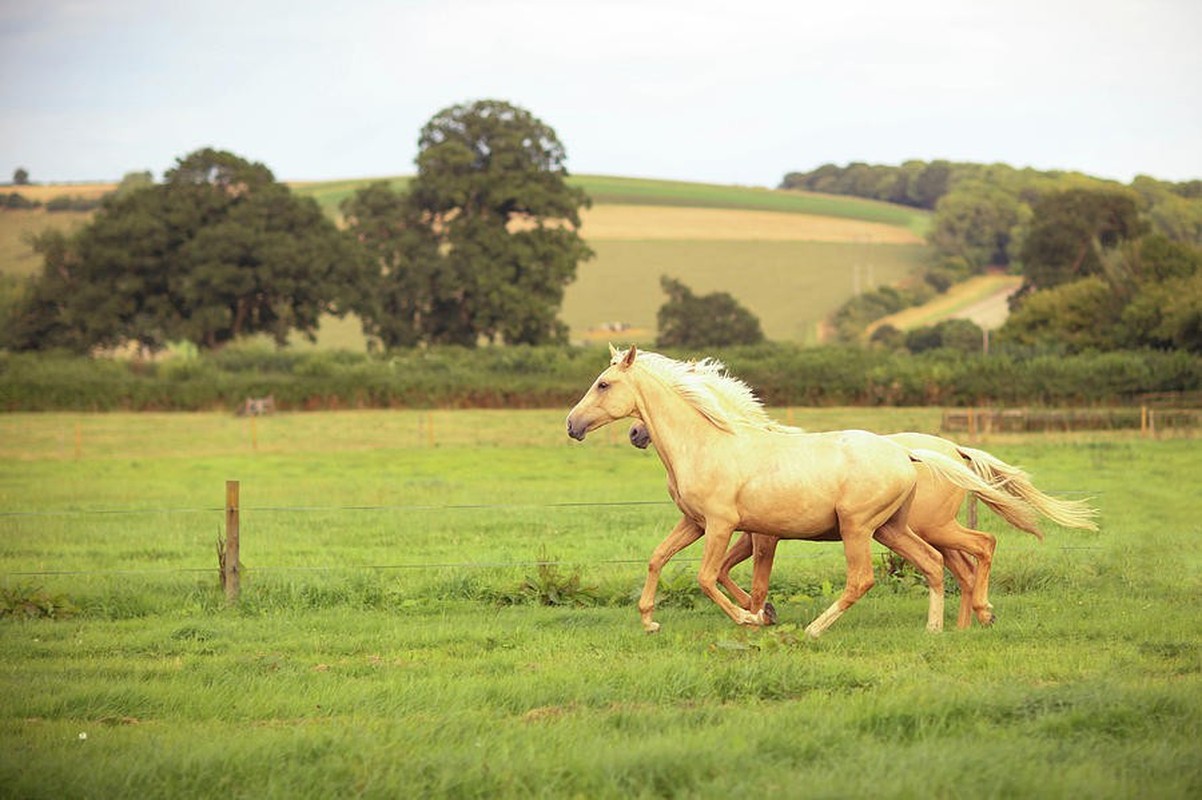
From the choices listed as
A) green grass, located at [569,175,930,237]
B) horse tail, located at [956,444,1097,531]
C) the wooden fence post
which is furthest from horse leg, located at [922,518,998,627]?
green grass, located at [569,175,930,237]

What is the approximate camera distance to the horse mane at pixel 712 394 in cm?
1068

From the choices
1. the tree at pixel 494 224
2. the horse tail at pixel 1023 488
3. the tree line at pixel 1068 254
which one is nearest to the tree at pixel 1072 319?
the tree line at pixel 1068 254

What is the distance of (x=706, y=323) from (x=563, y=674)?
211 ft

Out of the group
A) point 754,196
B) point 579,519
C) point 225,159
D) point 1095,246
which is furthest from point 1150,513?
point 754,196

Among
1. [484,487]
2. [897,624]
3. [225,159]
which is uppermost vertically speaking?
[225,159]

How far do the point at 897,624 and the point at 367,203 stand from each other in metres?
63.0

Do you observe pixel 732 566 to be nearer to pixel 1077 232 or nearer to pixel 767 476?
pixel 767 476

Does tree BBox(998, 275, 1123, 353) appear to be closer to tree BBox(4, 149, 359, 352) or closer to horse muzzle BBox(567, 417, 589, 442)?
tree BBox(4, 149, 359, 352)

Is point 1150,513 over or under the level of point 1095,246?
under

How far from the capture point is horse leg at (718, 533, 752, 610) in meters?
10.9

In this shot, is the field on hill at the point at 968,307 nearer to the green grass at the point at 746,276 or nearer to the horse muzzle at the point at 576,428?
the green grass at the point at 746,276

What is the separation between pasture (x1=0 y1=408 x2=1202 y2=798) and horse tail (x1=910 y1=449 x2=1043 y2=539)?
2.67 feet

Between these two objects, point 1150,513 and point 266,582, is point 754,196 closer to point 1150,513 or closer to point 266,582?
point 1150,513

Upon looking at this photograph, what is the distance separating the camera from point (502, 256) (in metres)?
66.4
